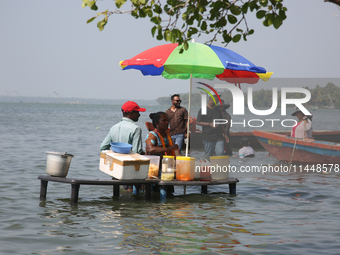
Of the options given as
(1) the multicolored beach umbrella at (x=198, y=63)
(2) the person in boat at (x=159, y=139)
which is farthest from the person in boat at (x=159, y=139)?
(1) the multicolored beach umbrella at (x=198, y=63)

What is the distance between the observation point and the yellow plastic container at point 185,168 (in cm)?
764

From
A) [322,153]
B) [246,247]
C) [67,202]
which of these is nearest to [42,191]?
[67,202]

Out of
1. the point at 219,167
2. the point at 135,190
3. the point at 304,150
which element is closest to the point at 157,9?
the point at 219,167

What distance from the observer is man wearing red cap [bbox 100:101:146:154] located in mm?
7820

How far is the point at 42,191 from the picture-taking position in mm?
8102

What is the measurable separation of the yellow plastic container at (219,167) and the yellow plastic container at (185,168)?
0.47 meters

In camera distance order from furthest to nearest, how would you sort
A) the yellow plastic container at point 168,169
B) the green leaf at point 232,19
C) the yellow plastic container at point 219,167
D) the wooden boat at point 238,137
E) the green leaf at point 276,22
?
1. the wooden boat at point 238,137
2. the yellow plastic container at point 219,167
3. the yellow plastic container at point 168,169
4. the green leaf at point 232,19
5. the green leaf at point 276,22

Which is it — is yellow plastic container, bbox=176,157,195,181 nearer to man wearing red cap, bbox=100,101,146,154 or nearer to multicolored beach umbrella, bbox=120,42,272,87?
man wearing red cap, bbox=100,101,146,154

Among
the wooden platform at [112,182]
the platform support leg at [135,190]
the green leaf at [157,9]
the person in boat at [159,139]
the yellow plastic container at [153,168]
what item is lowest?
the platform support leg at [135,190]

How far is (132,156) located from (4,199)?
3.24 metres

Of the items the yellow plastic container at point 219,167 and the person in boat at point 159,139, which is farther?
the yellow plastic container at point 219,167

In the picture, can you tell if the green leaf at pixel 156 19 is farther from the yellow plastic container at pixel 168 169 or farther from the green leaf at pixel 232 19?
the yellow plastic container at pixel 168 169

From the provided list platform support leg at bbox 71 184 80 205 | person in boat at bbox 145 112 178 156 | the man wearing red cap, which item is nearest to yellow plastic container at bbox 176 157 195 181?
Answer: person in boat at bbox 145 112 178 156

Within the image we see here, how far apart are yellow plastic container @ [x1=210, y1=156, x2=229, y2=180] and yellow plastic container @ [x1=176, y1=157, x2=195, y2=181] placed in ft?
1.53
